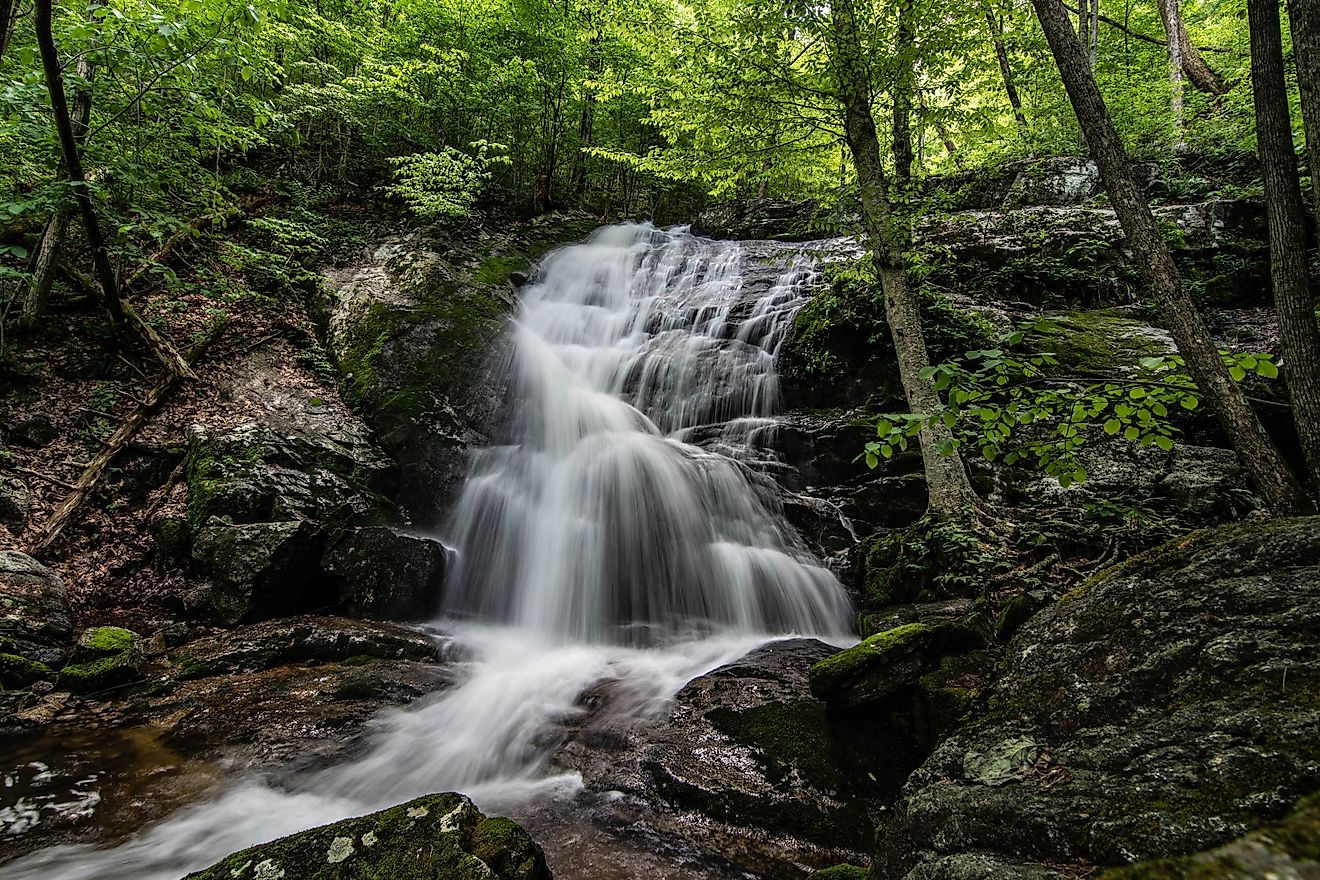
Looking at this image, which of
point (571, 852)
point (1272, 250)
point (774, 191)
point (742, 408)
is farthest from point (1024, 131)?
point (571, 852)

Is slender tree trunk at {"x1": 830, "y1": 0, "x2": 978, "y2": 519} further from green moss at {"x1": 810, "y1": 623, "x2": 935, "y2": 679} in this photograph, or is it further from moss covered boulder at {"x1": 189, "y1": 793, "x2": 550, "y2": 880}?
moss covered boulder at {"x1": 189, "y1": 793, "x2": 550, "y2": 880}

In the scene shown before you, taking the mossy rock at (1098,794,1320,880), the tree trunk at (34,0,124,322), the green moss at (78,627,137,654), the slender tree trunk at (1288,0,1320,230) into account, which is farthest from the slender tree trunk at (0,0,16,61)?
the slender tree trunk at (1288,0,1320,230)

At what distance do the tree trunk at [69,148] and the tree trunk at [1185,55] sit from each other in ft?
58.1

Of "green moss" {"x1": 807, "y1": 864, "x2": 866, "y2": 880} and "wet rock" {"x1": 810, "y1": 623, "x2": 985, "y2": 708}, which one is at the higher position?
"wet rock" {"x1": 810, "y1": 623, "x2": 985, "y2": 708}

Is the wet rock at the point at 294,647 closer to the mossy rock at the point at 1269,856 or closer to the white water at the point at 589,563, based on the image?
the white water at the point at 589,563

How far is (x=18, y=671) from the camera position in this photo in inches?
173

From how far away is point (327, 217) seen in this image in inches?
508

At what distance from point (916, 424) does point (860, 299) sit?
662 cm

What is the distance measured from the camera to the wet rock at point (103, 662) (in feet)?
14.7

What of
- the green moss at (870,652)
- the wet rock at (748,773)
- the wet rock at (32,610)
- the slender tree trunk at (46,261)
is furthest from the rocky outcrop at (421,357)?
the green moss at (870,652)

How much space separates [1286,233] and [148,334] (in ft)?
37.5

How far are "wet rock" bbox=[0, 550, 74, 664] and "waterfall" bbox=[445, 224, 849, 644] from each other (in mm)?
3231

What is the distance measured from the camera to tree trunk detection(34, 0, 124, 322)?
13.3 ft

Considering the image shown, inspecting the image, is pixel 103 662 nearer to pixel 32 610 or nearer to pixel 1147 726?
pixel 32 610
